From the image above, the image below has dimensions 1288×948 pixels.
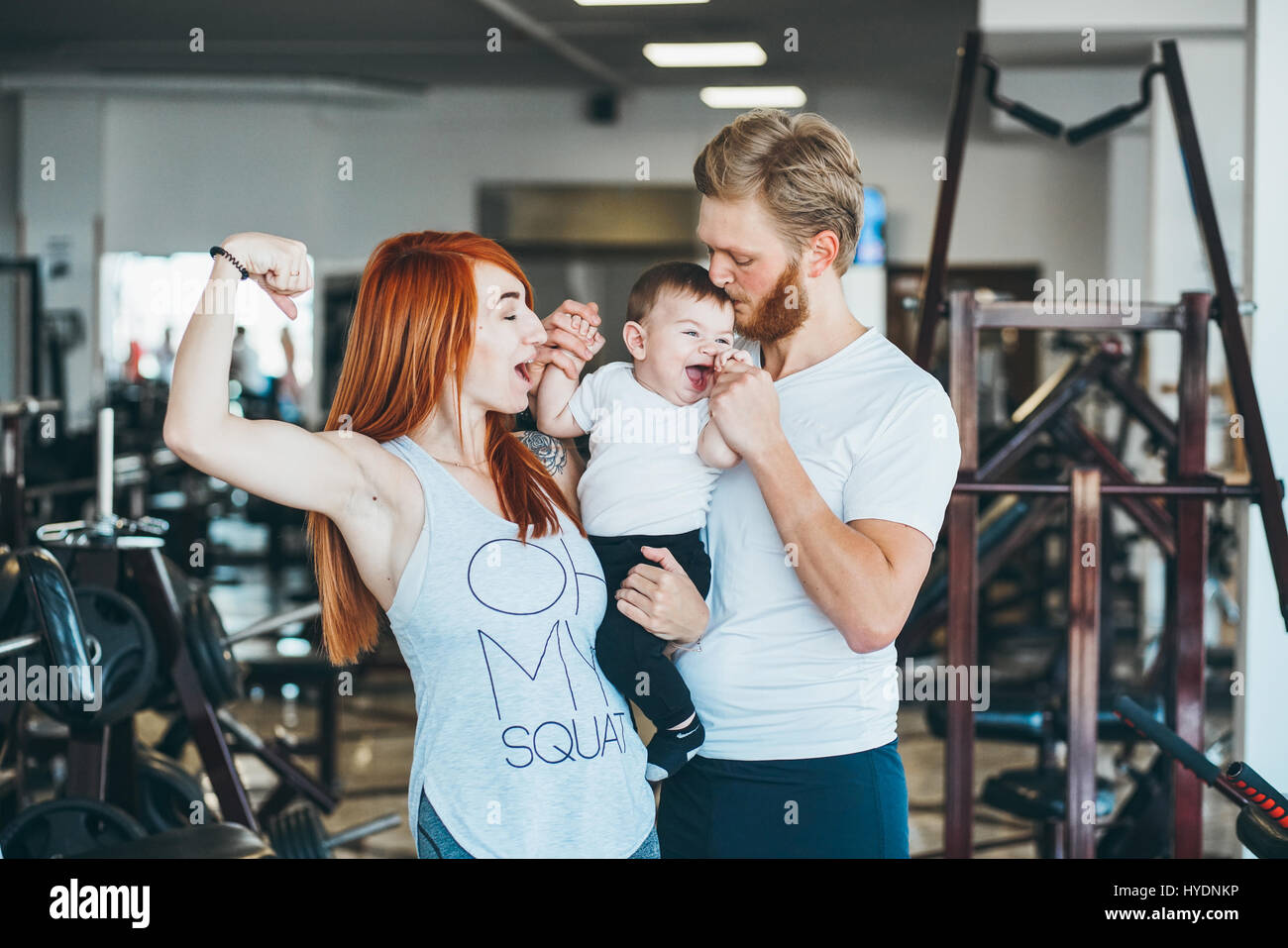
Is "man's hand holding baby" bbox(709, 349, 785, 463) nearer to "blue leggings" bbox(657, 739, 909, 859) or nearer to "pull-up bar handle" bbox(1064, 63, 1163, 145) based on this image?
"blue leggings" bbox(657, 739, 909, 859)

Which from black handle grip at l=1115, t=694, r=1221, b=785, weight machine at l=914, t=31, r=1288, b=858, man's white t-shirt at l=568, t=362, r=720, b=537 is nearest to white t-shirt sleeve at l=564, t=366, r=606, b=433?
man's white t-shirt at l=568, t=362, r=720, b=537

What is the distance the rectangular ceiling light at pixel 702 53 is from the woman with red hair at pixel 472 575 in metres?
5.67

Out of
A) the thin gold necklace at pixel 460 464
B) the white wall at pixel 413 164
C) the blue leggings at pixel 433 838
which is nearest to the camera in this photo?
the blue leggings at pixel 433 838

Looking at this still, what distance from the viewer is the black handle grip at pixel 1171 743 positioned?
53.4 inches

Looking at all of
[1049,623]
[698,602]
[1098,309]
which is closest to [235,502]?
[1049,623]

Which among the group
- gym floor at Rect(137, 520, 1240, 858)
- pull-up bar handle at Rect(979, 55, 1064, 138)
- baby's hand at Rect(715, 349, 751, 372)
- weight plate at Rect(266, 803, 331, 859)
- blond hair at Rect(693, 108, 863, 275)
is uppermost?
pull-up bar handle at Rect(979, 55, 1064, 138)

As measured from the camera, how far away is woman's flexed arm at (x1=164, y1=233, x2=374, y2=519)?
1103mm

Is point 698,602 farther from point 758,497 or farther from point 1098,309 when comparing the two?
point 1098,309

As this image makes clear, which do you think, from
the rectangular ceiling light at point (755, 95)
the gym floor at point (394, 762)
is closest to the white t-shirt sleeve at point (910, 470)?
the gym floor at point (394, 762)

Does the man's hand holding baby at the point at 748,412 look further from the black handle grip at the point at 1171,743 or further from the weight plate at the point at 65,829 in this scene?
the weight plate at the point at 65,829

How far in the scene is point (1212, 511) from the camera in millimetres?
5363

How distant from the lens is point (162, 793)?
2588 millimetres

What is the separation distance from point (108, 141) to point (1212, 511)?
7.39m

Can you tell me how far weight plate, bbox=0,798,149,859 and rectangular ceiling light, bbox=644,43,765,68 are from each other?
5.39 meters
